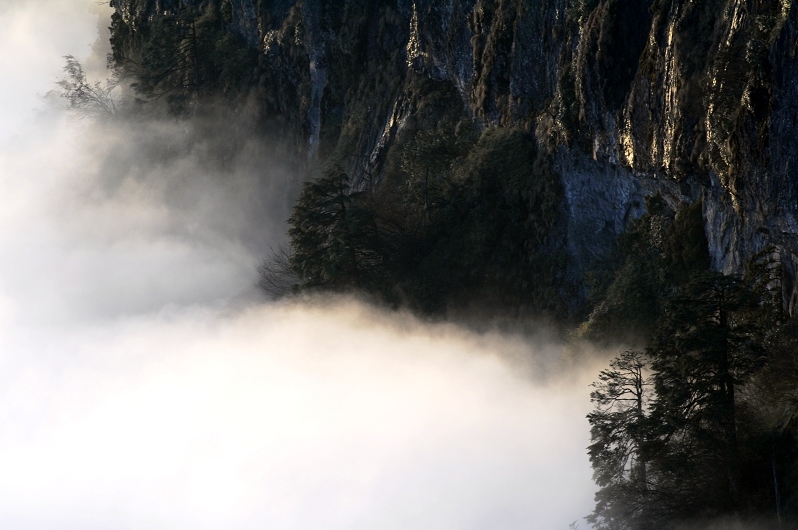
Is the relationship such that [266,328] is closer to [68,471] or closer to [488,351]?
[488,351]

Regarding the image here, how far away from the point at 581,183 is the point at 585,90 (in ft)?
18.3

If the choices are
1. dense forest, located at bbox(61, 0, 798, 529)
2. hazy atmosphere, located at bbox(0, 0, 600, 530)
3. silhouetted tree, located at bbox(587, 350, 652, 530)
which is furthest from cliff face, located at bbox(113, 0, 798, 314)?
hazy atmosphere, located at bbox(0, 0, 600, 530)

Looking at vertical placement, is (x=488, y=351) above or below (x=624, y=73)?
below

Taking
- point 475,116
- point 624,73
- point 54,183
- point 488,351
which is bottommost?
point 488,351

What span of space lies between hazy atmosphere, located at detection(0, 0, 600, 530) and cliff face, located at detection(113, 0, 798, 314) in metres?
6.87

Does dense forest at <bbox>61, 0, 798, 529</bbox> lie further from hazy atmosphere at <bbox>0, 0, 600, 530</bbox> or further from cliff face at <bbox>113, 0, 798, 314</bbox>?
hazy atmosphere at <bbox>0, 0, 600, 530</bbox>

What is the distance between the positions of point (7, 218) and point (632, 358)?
101334 mm

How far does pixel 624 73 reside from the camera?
42.4 metres

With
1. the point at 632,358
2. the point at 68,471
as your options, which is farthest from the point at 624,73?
the point at 68,471

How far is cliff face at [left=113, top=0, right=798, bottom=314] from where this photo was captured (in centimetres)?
3238

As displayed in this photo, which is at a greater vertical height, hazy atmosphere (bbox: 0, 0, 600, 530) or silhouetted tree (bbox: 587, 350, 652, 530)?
hazy atmosphere (bbox: 0, 0, 600, 530)

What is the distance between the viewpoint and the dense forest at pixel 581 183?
103ft

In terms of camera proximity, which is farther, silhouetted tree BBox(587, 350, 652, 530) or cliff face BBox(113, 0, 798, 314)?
cliff face BBox(113, 0, 798, 314)

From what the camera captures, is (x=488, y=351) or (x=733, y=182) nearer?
(x=733, y=182)
